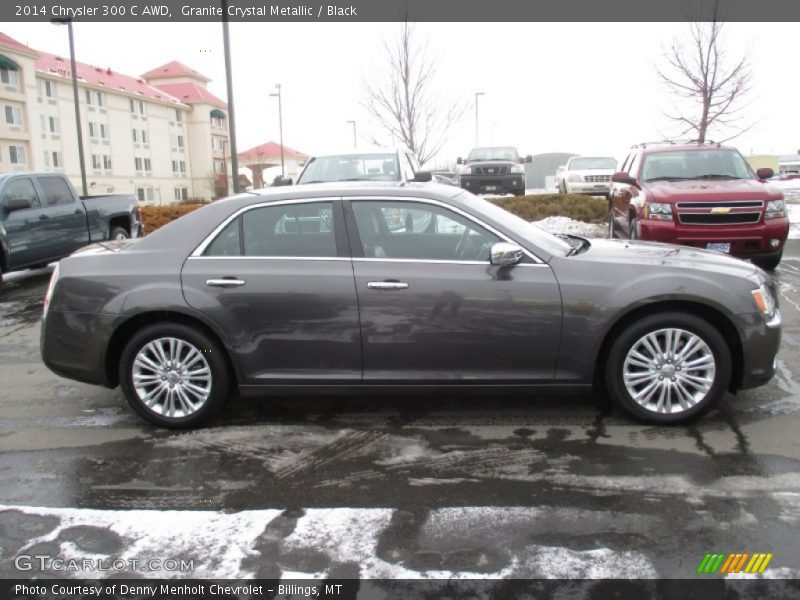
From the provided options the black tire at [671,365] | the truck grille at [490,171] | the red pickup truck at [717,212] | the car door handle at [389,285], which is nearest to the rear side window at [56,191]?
the car door handle at [389,285]

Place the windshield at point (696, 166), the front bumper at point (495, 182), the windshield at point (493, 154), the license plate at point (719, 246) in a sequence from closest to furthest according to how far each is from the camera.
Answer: the license plate at point (719, 246) < the windshield at point (696, 166) < the front bumper at point (495, 182) < the windshield at point (493, 154)

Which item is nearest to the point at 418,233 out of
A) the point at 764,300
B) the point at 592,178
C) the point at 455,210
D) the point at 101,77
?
the point at 455,210

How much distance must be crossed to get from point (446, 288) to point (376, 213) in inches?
A: 28.6

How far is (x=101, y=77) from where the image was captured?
63281 mm

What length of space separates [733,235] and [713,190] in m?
0.64

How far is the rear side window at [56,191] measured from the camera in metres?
11.1

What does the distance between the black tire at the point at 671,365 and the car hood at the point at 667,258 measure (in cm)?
35

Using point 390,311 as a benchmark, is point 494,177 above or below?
above

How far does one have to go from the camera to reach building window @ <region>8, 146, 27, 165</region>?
49200 millimetres

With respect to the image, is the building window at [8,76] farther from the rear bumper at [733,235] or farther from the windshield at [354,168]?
the rear bumper at [733,235]

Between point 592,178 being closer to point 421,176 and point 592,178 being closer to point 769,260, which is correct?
point 421,176

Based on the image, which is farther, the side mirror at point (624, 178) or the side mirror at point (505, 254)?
the side mirror at point (624, 178)

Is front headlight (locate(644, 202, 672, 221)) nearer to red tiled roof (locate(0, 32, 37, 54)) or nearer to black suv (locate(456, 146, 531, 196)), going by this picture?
black suv (locate(456, 146, 531, 196))

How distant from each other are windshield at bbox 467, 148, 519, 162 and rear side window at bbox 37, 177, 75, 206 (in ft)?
42.0
